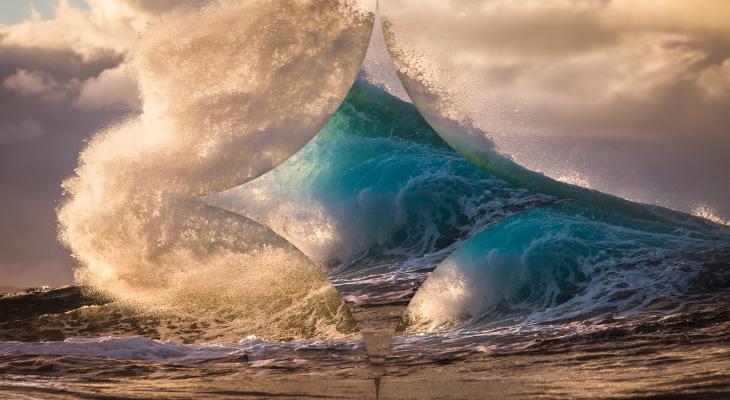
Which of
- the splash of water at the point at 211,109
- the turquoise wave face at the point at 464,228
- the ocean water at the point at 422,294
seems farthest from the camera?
the turquoise wave face at the point at 464,228

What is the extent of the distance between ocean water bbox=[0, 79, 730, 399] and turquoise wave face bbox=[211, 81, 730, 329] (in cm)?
4

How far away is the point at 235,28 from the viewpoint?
12.6m

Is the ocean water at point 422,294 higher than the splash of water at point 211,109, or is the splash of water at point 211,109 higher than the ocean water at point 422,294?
the splash of water at point 211,109

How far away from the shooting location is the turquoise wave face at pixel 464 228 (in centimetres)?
1420

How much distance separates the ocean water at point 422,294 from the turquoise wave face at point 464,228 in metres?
0.04

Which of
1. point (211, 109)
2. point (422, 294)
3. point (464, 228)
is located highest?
point (211, 109)

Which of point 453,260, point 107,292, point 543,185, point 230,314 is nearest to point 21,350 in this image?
point 107,292

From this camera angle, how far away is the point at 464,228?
1516 cm

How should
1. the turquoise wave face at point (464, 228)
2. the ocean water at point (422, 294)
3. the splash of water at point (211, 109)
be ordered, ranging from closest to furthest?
the ocean water at point (422, 294) < the splash of water at point (211, 109) < the turquoise wave face at point (464, 228)

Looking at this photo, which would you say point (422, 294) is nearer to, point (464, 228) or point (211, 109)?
point (464, 228)

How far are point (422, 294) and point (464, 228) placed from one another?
1.66m

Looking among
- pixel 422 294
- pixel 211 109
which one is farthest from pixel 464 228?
pixel 211 109

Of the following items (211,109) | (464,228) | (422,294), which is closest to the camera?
(211,109)

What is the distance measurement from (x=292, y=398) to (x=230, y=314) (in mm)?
7580
